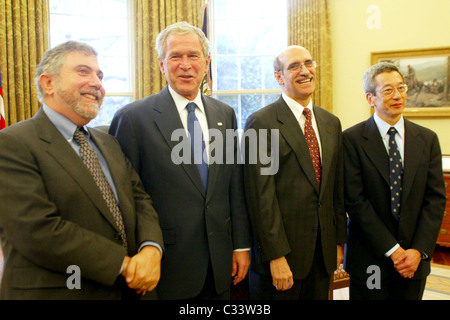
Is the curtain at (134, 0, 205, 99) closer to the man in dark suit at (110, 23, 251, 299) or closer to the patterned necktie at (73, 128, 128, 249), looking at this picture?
the man in dark suit at (110, 23, 251, 299)

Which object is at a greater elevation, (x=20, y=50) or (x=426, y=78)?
(x=20, y=50)

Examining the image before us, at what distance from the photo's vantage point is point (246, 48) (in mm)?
6297

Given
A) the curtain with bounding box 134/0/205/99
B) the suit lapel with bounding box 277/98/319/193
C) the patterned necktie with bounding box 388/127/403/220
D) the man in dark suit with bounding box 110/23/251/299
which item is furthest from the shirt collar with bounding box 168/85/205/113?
the curtain with bounding box 134/0/205/99

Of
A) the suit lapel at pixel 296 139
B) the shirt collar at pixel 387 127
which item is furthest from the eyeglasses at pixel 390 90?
the suit lapel at pixel 296 139

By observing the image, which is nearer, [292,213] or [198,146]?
[198,146]

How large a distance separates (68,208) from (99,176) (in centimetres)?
19

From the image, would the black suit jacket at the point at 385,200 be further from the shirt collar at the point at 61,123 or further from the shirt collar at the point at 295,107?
the shirt collar at the point at 61,123

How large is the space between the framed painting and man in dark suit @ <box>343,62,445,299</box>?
412 centimetres

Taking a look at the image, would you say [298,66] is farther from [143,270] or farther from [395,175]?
[143,270]

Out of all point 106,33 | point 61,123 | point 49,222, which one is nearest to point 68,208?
point 49,222

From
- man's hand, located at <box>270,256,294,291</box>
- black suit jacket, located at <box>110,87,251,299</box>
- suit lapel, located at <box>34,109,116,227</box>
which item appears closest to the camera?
suit lapel, located at <box>34,109,116,227</box>

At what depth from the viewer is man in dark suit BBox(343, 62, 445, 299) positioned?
1.90 meters

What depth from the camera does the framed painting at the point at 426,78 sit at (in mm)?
5512
